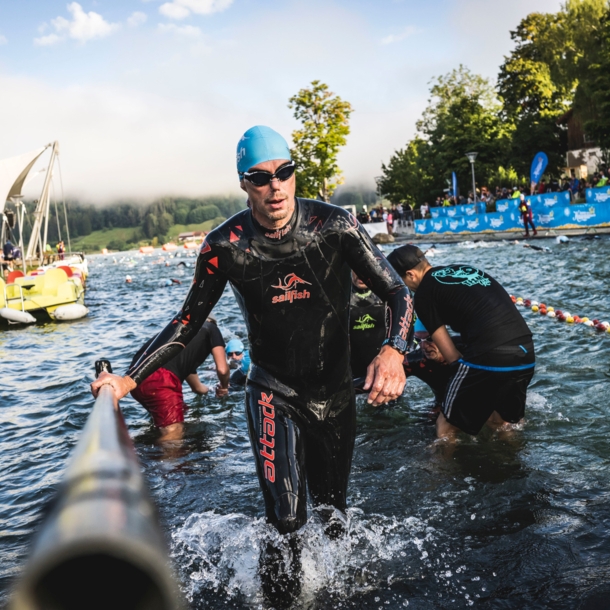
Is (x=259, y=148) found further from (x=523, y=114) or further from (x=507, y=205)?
(x=523, y=114)

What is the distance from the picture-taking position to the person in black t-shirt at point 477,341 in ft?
17.5

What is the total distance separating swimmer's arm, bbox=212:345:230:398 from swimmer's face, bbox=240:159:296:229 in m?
4.43

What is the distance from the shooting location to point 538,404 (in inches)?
284

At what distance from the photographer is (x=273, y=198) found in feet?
11.4

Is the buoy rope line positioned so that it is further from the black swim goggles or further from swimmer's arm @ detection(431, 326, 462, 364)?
the black swim goggles

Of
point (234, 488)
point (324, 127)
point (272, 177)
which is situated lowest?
point (234, 488)

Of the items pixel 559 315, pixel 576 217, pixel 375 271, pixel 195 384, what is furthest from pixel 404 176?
pixel 375 271

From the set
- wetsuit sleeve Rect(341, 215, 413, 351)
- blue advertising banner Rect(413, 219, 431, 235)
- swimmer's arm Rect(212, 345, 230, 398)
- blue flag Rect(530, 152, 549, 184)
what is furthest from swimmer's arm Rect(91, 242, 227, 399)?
blue advertising banner Rect(413, 219, 431, 235)

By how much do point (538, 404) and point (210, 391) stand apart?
4.55 metres

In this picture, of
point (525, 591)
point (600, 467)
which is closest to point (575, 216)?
point (600, 467)

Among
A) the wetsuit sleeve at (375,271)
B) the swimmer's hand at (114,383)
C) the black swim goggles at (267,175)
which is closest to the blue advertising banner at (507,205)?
the wetsuit sleeve at (375,271)

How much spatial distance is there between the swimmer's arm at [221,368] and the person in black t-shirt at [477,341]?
3045 millimetres

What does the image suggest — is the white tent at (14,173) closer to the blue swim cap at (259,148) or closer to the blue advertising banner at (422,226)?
the blue advertising banner at (422,226)

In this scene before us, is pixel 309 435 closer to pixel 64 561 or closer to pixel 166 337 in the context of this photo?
pixel 166 337
